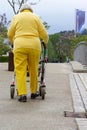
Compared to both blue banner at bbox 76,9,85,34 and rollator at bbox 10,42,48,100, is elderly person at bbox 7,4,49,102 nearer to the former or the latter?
rollator at bbox 10,42,48,100

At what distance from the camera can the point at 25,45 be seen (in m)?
9.38

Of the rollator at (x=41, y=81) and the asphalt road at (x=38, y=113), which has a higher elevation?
the rollator at (x=41, y=81)

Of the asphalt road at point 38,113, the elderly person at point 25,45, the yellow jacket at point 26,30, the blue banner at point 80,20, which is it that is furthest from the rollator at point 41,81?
the blue banner at point 80,20

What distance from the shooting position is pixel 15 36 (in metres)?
9.59

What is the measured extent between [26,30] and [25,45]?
296 mm

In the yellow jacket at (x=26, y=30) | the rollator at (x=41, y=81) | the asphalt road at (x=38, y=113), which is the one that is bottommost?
the asphalt road at (x=38, y=113)

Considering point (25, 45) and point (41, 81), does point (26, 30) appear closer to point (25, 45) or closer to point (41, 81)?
point (25, 45)

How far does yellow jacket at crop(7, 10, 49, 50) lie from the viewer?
9.42m

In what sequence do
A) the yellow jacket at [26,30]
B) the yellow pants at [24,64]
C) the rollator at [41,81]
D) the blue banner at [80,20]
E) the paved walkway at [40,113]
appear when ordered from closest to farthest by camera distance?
1. the paved walkway at [40,113]
2. the yellow pants at [24,64]
3. the yellow jacket at [26,30]
4. the rollator at [41,81]
5. the blue banner at [80,20]

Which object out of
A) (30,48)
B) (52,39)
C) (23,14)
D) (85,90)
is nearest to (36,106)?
(30,48)

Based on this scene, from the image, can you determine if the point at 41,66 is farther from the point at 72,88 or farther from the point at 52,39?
the point at 52,39

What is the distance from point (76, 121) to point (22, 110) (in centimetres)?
129

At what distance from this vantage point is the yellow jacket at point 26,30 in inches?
371

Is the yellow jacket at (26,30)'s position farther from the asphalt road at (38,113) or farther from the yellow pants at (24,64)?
the asphalt road at (38,113)
